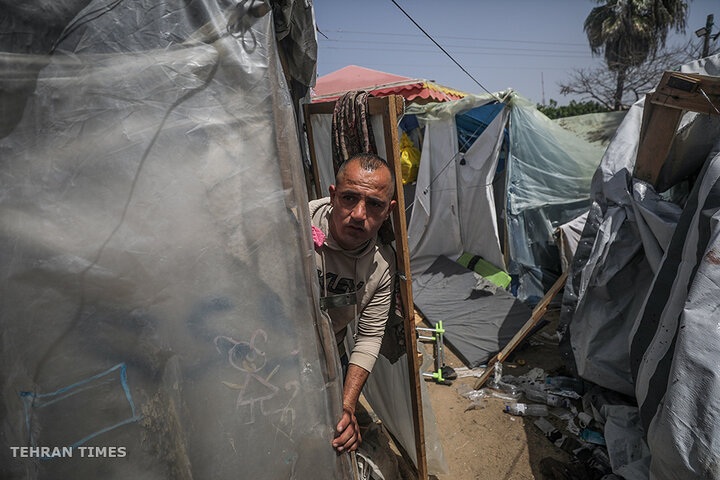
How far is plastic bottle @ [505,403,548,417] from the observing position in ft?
10.1

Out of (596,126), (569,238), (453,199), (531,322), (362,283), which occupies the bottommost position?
(531,322)

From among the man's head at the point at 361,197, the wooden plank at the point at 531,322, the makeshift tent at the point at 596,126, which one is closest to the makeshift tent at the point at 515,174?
the makeshift tent at the point at 596,126

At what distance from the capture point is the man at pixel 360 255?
4.91 feet

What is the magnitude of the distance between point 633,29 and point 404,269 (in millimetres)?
20216

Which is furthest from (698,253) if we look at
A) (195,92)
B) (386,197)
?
(195,92)

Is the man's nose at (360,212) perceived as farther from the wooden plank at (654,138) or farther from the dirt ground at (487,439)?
the wooden plank at (654,138)

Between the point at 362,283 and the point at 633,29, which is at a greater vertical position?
the point at 633,29

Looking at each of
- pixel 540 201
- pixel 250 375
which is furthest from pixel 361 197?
pixel 540 201

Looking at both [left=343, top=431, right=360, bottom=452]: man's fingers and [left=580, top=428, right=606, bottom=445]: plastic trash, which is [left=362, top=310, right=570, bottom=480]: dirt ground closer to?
[left=580, top=428, right=606, bottom=445]: plastic trash

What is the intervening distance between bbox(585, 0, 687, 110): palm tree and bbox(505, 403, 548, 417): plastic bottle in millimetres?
16123

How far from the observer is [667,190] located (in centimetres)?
284

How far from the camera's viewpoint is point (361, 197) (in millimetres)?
1493

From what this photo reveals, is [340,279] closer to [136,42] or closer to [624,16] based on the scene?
[136,42]

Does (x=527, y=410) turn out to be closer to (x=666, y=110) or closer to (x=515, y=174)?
(x=666, y=110)
